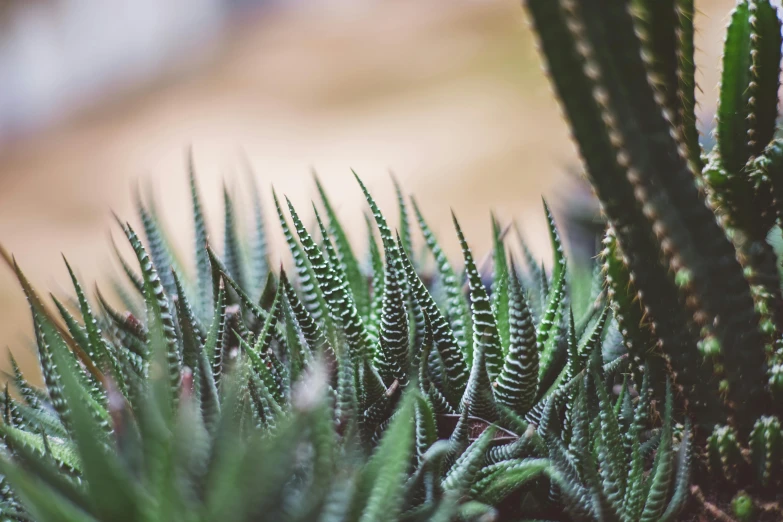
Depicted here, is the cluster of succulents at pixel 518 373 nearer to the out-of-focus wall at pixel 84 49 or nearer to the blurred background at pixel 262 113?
the blurred background at pixel 262 113

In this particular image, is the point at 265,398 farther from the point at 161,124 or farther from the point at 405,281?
the point at 161,124

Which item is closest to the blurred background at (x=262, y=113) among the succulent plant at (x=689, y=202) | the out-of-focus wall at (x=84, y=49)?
the out-of-focus wall at (x=84, y=49)

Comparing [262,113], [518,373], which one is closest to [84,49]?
[262,113]

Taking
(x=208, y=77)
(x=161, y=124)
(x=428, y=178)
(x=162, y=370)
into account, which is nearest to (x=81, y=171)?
(x=161, y=124)

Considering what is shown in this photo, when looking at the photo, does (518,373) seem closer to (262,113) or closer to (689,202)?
(689,202)

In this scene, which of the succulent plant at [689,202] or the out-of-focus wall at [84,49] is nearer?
the succulent plant at [689,202]

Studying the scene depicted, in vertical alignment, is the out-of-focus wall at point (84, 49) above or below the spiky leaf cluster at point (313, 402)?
above

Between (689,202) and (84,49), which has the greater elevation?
(84,49)
